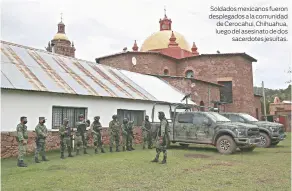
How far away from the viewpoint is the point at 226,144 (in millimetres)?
12016

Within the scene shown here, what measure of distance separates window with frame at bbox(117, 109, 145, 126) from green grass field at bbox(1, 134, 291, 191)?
6.58 m

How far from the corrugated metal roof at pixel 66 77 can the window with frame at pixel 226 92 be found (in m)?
12.6

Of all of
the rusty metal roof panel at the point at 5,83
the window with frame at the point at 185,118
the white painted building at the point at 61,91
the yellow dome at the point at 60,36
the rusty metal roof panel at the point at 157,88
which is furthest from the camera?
the yellow dome at the point at 60,36

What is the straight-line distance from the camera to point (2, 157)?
1105 cm

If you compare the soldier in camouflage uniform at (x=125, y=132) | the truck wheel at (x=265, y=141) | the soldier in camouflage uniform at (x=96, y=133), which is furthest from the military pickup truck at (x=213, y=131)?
the soldier in camouflage uniform at (x=96, y=133)

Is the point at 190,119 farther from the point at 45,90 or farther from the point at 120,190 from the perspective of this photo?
the point at 120,190

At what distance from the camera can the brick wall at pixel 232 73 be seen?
32750 mm

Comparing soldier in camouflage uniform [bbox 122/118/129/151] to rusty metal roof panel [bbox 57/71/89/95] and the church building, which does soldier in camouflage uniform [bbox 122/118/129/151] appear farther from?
the church building

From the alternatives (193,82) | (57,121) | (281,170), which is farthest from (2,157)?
(193,82)

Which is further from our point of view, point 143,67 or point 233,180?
point 143,67

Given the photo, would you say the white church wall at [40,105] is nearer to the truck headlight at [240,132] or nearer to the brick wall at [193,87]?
the truck headlight at [240,132]

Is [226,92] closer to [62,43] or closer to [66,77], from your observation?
[66,77]

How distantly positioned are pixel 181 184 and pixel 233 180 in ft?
4.60

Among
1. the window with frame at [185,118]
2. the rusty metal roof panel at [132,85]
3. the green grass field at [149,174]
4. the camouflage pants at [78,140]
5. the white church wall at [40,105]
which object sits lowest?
the green grass field at [149,174]
